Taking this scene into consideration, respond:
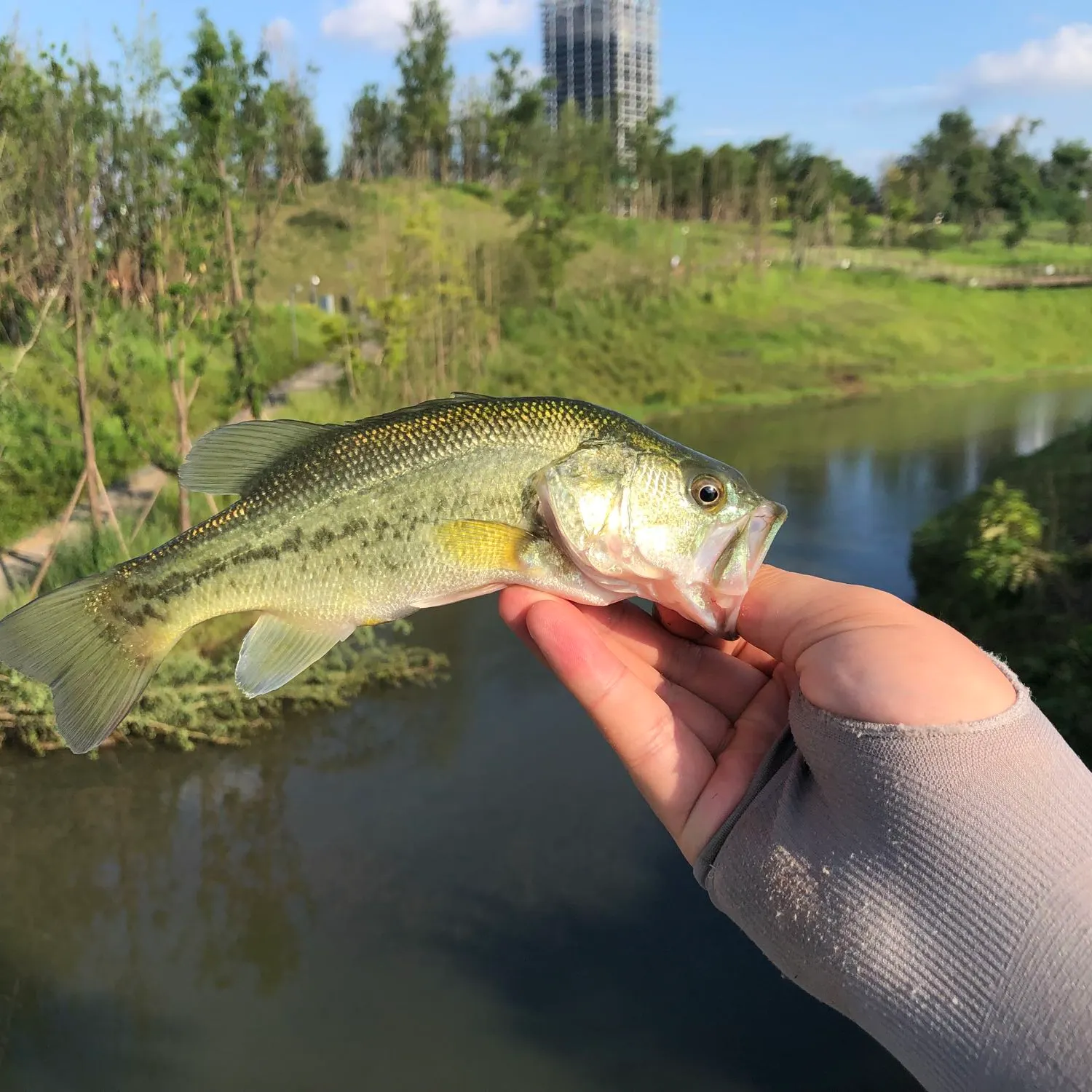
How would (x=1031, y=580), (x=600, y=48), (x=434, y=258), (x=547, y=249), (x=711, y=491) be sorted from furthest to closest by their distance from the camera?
(x=600, y=48) < (x=547, y=249) < (x=434, y=258) < (x=1031, y=580) < (x=711, y=491)

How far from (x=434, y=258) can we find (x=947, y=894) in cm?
2031

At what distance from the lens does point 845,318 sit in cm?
3869

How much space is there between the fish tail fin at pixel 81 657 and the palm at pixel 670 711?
3.68 feet

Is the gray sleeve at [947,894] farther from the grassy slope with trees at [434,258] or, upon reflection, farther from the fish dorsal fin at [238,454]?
the grassy slope with trees at [434,258]

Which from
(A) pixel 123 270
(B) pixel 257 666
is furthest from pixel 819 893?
(A) pixel 123 270

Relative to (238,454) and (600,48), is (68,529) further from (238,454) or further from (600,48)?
(600,48)

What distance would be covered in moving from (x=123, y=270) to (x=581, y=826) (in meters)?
9.40

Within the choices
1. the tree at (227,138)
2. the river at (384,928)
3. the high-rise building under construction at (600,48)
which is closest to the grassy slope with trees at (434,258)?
the tree at (227,138)

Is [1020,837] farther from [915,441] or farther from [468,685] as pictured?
[915,441]

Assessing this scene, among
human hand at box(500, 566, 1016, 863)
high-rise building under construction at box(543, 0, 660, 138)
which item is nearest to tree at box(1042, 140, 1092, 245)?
high-rise building under construction at box(543, 0, 660, 138)

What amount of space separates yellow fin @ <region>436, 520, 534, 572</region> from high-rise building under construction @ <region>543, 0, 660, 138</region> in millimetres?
103574

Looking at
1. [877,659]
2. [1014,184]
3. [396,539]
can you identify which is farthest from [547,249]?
[1014,184]

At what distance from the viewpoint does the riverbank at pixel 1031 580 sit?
751cm

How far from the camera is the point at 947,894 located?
174 centimetres
